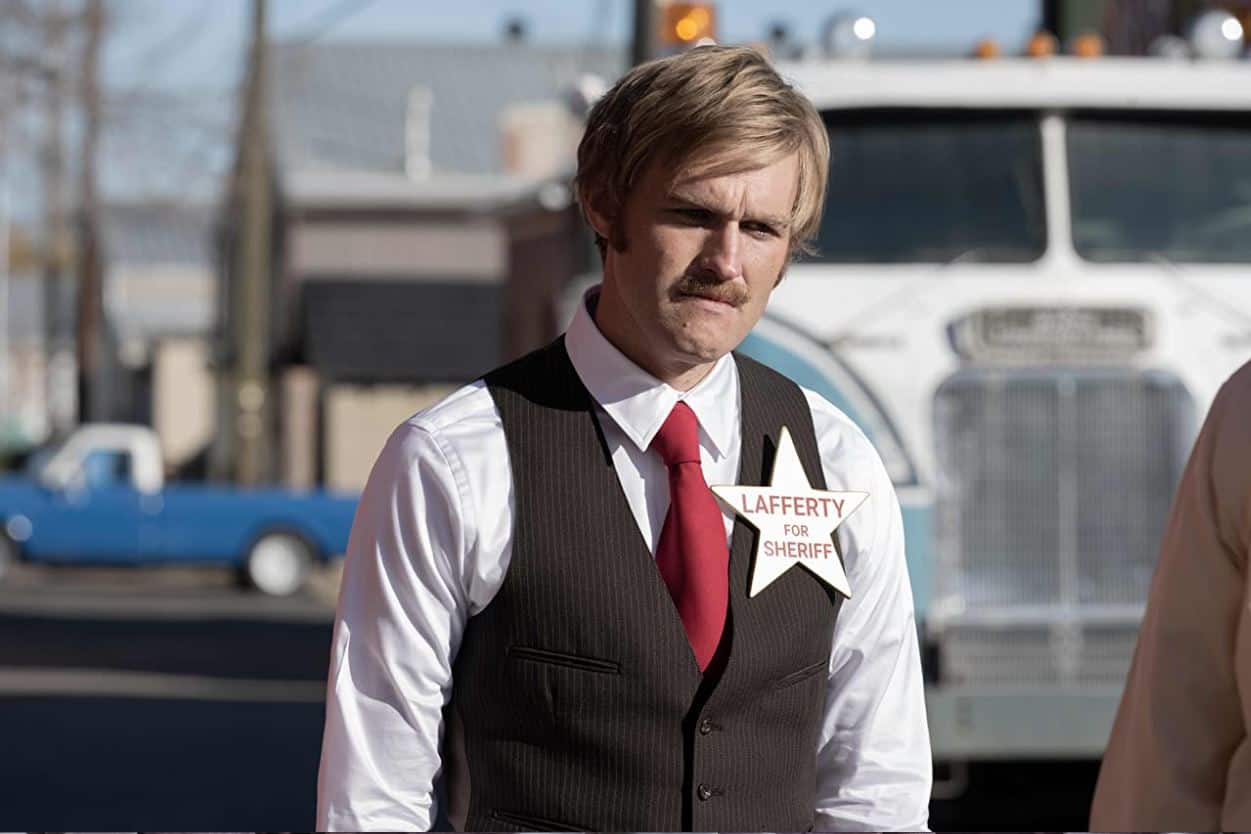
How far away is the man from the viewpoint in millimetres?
3309

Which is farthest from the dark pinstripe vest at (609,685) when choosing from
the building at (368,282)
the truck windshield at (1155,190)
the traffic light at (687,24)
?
the building at (368,282)

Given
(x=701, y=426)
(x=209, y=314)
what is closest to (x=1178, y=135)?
(x=701, y=426)

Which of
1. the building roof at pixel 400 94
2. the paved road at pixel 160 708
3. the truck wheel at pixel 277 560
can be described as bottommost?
the paved road at pixel 160 708

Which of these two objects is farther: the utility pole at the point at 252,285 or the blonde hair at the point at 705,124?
the utility pole at the point at 252,285

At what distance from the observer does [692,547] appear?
338cm

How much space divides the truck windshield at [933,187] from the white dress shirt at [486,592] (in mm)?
6296

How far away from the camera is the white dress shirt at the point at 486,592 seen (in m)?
3.30

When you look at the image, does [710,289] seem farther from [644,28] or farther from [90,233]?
[90,233]

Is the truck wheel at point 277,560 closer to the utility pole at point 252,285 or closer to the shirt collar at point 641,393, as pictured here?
the utility pole at point 252,285

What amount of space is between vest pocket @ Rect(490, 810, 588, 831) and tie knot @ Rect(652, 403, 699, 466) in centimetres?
51

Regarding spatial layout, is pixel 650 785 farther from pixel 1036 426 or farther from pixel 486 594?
pixel 1036 426

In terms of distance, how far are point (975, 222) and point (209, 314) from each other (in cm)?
5755

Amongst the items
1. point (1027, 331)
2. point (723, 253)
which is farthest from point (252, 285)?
point (723, 253)

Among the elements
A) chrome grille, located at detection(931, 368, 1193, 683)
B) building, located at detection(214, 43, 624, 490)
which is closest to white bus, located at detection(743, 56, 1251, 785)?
chrome grille, located at detection(931, 368, 1193, 683)
